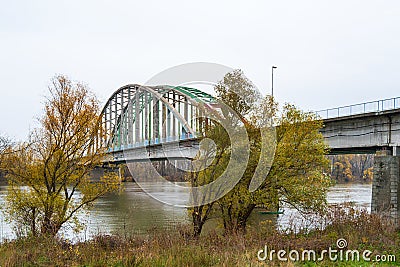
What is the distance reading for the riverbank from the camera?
312 inches

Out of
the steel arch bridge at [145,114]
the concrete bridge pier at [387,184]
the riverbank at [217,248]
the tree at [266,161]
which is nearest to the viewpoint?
the riverbank at [217,248]

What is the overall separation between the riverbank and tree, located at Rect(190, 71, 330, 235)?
2.71 metres

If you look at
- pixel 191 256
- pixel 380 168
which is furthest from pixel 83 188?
pixel 380 168

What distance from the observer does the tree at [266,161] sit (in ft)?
45.7

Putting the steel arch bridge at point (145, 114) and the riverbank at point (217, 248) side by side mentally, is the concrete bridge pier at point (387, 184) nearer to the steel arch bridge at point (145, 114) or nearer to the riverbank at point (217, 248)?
the riverbank at point (217, 248)

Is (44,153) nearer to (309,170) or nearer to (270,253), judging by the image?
(309,170)

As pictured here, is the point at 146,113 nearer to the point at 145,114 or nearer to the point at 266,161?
the point at 145,114

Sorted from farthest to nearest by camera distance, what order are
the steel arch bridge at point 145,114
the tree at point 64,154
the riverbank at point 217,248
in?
the steel arch bridge at point 145,114
the tree at point 64,154
the riverbank at point 217,248

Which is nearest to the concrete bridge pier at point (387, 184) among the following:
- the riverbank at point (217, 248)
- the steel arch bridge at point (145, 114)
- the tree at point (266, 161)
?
the tree at point (266, 161)

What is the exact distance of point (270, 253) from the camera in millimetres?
8445

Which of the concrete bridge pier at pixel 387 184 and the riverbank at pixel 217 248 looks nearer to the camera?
the riverbank at pixel 217 248

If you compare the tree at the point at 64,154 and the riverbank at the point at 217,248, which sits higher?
the tree at the point at 64,154

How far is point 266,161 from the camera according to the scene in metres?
14.3

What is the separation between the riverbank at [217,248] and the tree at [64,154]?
468 cm
